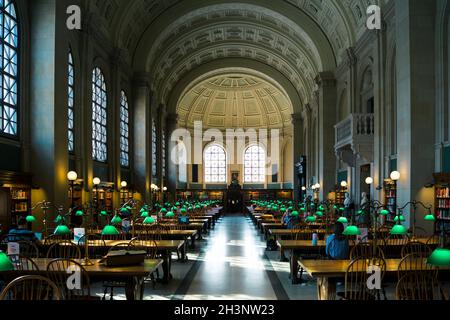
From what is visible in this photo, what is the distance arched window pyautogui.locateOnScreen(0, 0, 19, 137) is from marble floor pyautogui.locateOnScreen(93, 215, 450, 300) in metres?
6.15

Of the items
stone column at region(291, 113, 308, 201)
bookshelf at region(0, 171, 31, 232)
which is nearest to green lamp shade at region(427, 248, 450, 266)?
bookshelf at region(0, 171, 31, 232)

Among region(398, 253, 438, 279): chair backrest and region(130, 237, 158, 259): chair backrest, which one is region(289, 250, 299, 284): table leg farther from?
region(398, 253, 438, 279): chair backrest

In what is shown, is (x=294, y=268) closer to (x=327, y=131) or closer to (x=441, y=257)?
(x=441, y=257)

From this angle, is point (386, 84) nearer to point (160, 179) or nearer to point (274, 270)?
point (274, 270)

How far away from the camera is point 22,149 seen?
1451 centimetres

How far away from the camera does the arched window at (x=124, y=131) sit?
27.3 meters

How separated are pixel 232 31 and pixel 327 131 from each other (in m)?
10.6

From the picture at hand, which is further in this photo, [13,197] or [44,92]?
[44,92]

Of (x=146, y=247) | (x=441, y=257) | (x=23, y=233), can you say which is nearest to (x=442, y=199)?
(x=146, y=247)

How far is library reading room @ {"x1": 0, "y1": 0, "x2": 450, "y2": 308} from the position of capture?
7871 millimetres

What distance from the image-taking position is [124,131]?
28062mm

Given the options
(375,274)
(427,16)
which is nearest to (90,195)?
(427,16)

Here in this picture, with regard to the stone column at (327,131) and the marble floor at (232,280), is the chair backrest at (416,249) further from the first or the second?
the stone column at (327,131)
